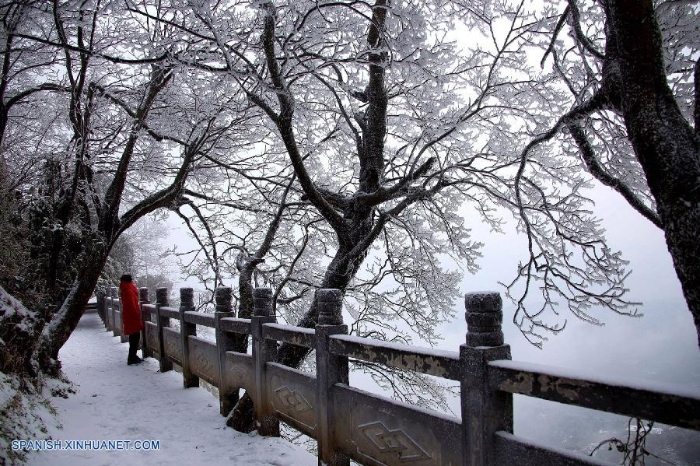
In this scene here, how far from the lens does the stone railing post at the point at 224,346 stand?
636 cm

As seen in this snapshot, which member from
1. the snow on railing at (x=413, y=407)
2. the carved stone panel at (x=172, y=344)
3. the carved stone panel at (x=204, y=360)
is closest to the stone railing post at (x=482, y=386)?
the snow on railing at (x=413, y=407)

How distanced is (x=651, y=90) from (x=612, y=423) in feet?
182

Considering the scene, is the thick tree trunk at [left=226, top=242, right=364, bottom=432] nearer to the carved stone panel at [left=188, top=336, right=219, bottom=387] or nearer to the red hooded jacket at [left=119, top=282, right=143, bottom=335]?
the carved stone panel at [left=188, top=336, right=219, bottom=387]

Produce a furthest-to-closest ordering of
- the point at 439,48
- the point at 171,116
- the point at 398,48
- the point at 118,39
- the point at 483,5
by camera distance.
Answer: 1. the point at 171,116
2. the point at 118,39
3. the point at 483,5
4. the point at 439,48
5. the point at 398,48

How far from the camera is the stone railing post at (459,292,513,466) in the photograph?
2.84 m

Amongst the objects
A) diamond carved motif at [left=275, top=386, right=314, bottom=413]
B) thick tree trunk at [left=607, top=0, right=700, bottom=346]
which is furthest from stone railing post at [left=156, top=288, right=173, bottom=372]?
thick tree trunk at [left=607, top=0, right=700, bottom=346]

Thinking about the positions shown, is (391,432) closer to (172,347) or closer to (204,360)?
(204,360)

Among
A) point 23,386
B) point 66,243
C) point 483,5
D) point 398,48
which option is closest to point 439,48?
point 398,48

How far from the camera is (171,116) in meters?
8.81

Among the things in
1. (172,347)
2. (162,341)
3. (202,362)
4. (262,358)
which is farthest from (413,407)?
(162,341)

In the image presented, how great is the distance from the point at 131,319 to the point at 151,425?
199 inches

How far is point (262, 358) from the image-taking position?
5.57 m

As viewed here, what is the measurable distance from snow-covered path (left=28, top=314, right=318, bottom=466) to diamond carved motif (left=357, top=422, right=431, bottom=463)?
4.21 ft

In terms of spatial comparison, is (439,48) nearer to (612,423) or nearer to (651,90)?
(651,90)
